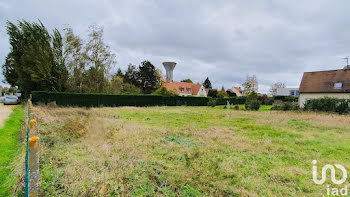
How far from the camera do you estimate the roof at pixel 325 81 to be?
2626 centimetres

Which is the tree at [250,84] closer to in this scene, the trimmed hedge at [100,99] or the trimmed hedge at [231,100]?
the trimmed hedge at [231,100]

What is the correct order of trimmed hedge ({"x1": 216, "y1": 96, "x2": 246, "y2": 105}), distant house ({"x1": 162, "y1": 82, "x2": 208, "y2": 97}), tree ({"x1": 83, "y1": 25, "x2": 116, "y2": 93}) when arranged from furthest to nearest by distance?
distant house ({"x1": 162, "y1": 82, "x2": 208, "y2": 97}) < trimmed hedge ({"x1": 216, "y1": 96, "x2": 246, "y2": 105}) < tree ({"x1": 83, "y1": 25, "x2": 116, "y2": 93})

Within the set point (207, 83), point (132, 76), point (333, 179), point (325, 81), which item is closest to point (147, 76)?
Answer: point (132, 76)

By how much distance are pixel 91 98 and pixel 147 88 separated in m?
28.8

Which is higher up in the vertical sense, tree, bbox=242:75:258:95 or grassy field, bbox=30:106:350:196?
tree, bbox=242:75:258:95

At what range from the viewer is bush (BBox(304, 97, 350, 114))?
750 inches

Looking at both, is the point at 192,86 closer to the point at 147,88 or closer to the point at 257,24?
the point at 147,88

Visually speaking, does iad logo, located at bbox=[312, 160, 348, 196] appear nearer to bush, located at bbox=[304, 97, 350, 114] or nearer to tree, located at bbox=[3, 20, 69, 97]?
bush, located at bbox=[304, 97, 350, 114]

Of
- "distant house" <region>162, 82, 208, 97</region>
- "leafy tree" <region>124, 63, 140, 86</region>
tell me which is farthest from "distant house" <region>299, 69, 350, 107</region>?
"leafy tree" <region>124, 63, 140, 86</region>

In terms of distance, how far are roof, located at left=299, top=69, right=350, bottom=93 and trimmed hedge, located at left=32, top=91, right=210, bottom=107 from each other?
20.2m

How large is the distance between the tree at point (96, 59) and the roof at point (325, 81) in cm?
3032

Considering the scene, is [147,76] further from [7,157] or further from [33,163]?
[33,163]

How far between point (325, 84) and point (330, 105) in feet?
33.4

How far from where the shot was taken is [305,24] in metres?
15.2
